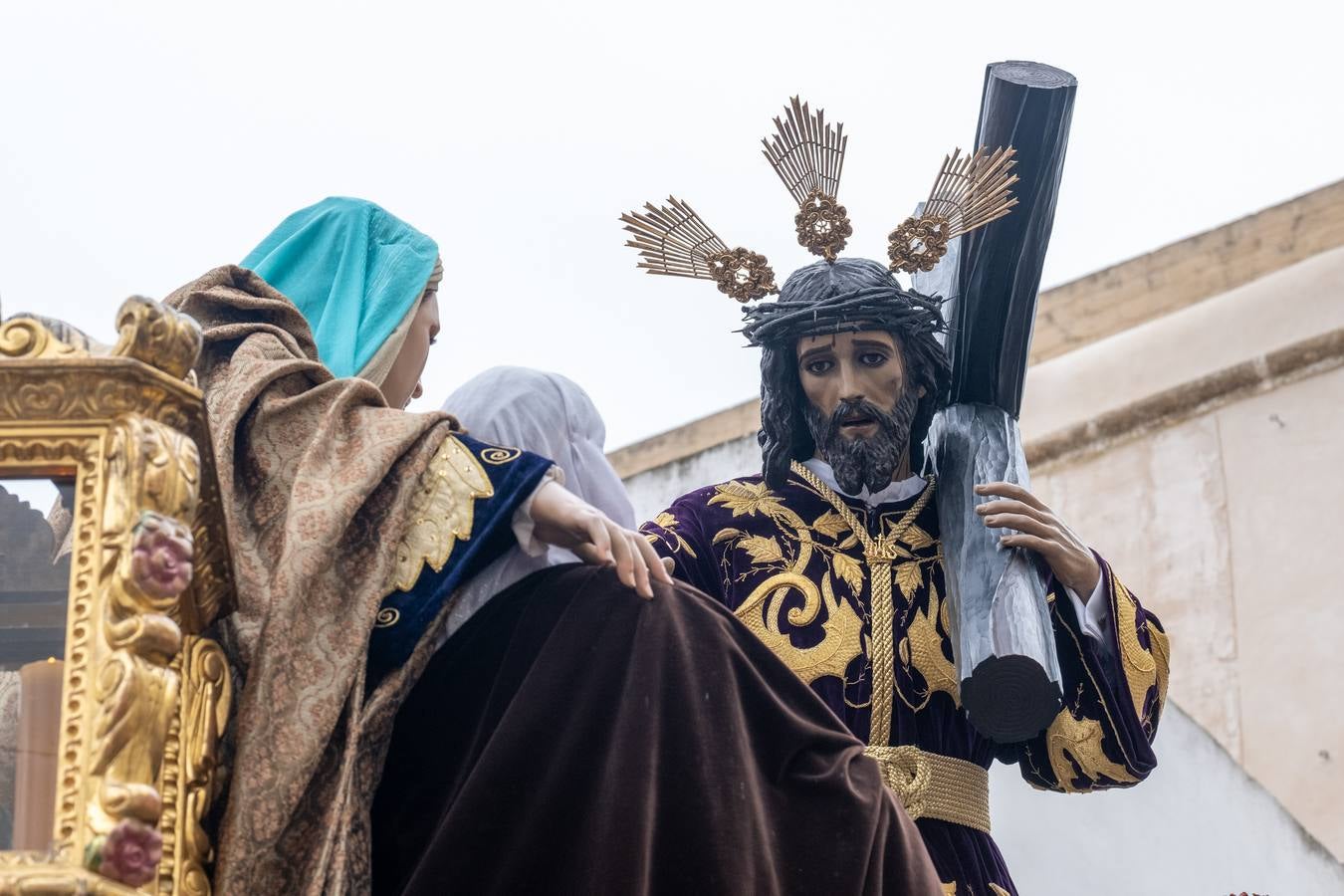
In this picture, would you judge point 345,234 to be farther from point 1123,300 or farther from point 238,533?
point 1123,300

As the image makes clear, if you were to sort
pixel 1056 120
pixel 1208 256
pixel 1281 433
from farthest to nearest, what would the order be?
pixel 1208 256
pixel 1281 433
pixel 1056 120

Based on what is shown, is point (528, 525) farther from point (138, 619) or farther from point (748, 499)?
point (748, 499)

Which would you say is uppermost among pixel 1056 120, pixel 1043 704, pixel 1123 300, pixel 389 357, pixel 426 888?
pixel 1123 300

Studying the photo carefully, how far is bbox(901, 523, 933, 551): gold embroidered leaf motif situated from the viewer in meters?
5.07

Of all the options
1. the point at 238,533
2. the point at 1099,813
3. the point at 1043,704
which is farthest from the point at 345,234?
the point at 1099,813

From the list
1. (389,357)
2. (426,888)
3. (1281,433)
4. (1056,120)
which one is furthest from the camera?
(1281,433)

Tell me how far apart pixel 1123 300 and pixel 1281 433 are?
107 cm

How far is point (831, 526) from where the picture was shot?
512 cm

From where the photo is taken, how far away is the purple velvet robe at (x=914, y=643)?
4.82 m

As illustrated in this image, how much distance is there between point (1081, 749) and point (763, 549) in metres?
0.74

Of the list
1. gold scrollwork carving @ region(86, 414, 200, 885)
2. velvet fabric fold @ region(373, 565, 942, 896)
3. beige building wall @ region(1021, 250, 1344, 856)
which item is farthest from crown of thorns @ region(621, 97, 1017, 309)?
beige building wall @ region(1021, 250, 1344, 856)

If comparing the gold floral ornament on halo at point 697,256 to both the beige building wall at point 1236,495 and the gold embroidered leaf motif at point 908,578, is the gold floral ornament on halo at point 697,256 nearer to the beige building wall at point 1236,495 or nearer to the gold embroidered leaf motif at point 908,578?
the gold embroidered leaf motif at point 908,578

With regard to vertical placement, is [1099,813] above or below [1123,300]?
below

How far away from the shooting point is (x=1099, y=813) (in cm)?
679
